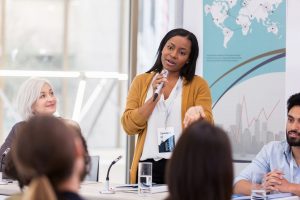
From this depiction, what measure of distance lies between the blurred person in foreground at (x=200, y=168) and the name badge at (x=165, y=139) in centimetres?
212

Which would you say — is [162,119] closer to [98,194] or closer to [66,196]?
[98,194]

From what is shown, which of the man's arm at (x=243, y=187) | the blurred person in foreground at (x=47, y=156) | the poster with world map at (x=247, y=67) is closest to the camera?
the blurred person in foreground at (x=47, y=156)

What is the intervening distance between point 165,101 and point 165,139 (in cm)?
25

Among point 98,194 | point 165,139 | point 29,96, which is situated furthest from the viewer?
point 29,96

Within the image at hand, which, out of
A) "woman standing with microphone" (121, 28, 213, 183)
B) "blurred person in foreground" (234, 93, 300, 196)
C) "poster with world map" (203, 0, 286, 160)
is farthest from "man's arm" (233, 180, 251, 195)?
"poster with world map" (203, 0, 286, 160)

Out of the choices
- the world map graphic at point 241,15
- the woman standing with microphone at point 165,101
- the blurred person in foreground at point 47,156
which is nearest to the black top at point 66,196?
the blurred person in foreground at point 47,156

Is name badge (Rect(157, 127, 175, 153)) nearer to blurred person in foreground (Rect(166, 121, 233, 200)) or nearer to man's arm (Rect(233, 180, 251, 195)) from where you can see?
man's arm (Rect(233, 180, 251, 195))

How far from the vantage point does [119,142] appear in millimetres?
6074

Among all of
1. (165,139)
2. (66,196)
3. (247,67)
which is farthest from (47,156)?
(247,67)

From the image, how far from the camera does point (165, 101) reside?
12.5 feet

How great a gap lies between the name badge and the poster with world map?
1163mm

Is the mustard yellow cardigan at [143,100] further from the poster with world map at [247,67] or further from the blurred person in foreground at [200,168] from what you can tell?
the blurred person in foreground at [200,168]

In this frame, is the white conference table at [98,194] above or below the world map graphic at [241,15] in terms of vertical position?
below

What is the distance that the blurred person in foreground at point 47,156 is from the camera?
1.56 metres
